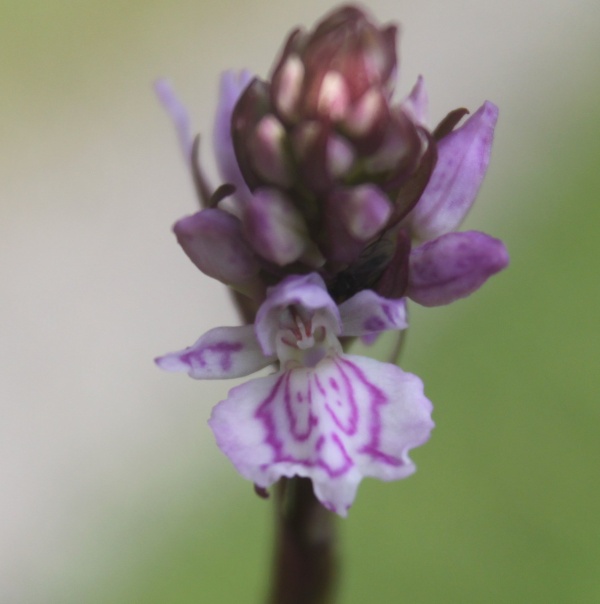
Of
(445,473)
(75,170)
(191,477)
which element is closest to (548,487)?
(445,473)

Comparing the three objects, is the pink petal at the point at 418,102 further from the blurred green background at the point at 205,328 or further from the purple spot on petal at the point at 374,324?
the blurred green background at the point at 205,328

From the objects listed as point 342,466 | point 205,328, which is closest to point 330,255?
point 342,466

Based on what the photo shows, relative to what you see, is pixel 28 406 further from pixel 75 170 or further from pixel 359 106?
pixel 359 106

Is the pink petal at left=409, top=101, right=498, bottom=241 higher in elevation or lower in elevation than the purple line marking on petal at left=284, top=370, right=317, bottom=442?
higher

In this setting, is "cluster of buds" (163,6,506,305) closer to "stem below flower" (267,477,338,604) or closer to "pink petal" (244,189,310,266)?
"pink petal" (244,189,310,266)

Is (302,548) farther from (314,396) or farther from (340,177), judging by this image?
(340,177)

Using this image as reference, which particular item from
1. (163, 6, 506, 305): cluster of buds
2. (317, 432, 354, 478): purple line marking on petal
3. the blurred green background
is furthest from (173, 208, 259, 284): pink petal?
the blurred green background

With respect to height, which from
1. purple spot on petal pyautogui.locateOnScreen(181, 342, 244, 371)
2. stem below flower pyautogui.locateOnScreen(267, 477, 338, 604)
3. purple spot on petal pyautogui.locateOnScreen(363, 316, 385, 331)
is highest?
purple spot on petal pyautogui.locateOnScreen(363, 316, 385, 331)
